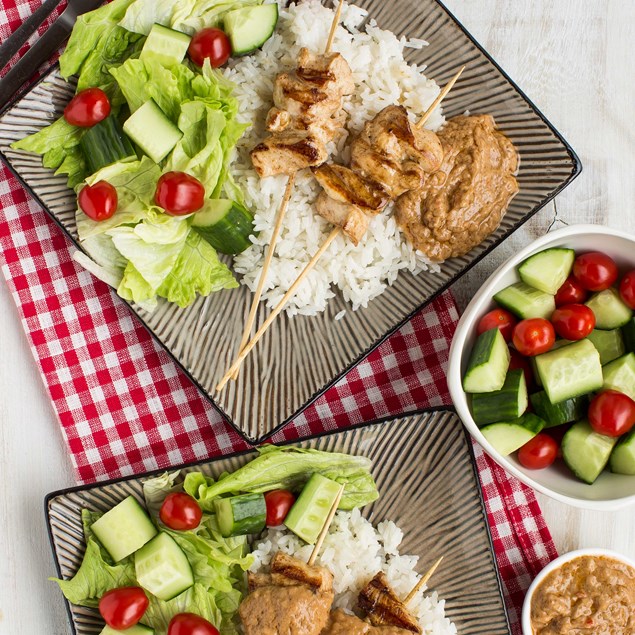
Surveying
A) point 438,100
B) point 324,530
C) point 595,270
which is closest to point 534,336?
point 595,270

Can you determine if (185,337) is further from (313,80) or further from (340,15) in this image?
(340,15)

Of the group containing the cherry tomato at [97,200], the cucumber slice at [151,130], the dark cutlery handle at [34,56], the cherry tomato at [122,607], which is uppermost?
the dark cutlery handle at [34,56]

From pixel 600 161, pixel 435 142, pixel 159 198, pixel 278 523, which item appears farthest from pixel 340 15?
pixel 278 523

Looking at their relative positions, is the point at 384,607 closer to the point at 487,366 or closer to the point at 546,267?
the point at 487,366

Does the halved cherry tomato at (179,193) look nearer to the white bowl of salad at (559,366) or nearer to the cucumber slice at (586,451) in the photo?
the white bowl of salad at (559,366)

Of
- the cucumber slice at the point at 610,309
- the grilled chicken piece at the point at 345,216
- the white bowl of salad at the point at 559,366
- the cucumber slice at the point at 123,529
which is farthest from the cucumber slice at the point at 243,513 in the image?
the cucumber slice at the point at 610,309

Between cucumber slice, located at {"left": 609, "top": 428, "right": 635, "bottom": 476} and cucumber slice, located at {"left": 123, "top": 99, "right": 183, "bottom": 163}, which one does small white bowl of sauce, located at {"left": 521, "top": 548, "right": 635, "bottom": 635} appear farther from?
cucumber slice, located at {"left": 123, "top": 99, "right": 183, "bottom": 163}

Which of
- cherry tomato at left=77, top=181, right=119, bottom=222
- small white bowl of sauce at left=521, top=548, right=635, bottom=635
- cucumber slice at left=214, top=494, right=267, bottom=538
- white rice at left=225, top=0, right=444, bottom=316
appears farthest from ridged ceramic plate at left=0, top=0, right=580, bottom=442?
small white bowl of sauce at left=521, top=548, right=635, bottom=635
